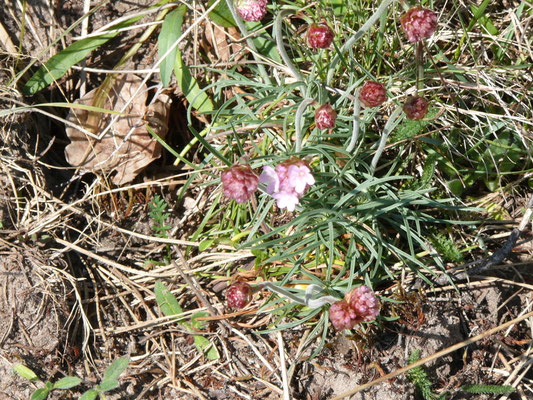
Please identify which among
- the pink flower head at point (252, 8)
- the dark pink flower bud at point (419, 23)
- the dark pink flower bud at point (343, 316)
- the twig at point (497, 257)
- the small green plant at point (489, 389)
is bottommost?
the small green plant at point (489, 389)

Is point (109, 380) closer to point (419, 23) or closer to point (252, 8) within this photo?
point (252, 8)

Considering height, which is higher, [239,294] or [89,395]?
[239,294]

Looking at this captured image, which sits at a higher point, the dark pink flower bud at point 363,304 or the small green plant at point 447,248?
the dark pink flower bud at point 363,304

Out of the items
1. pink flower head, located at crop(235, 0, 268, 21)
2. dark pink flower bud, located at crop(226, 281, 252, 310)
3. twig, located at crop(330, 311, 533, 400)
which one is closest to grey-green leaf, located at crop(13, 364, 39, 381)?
dark pink flower bud, located at crop(226, 281, 252, 310)

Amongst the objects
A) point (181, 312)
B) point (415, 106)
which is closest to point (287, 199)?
point (415, 106)

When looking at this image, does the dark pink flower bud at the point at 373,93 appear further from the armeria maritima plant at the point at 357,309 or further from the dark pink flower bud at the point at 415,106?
the armeria maritima plant at the point at 357,309

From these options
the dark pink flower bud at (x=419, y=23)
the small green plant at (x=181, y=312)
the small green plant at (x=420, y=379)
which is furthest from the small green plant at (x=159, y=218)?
the dark pink flower bud at (x=419, y=23)

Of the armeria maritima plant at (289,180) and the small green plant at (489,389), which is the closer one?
the armeria maritima plant at (289,180)
